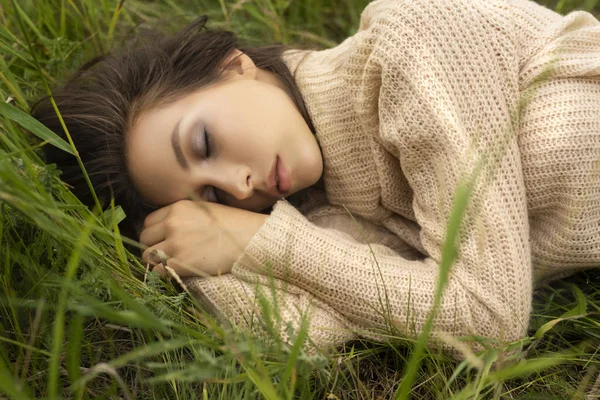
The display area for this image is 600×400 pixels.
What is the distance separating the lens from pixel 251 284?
1.62 m

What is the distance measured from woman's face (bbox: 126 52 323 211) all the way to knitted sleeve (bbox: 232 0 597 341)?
169 mm

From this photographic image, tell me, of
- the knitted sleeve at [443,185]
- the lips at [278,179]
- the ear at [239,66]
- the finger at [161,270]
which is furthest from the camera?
the ear at [239,66]

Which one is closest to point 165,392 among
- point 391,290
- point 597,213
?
point 391,290

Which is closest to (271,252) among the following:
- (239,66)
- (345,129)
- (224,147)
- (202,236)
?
(202,236)

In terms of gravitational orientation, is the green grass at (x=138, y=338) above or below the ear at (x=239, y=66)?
below

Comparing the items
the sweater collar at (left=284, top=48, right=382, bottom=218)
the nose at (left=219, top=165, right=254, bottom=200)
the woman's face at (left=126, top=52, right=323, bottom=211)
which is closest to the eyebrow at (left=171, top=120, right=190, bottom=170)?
the woman's face at (left=126, top=52, right=323, bottom=211)

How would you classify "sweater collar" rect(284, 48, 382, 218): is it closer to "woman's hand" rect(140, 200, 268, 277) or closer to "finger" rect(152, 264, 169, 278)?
"woman's hand" rect(140, 200, 268, 277)

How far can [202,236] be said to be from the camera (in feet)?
5.59

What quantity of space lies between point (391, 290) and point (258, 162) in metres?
0.52

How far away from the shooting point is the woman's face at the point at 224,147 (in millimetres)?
1696

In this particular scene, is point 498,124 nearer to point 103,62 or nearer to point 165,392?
point 165,392

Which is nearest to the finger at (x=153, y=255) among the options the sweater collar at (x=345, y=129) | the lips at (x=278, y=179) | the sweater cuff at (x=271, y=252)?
the sweater cuff at (x=271, y=252)

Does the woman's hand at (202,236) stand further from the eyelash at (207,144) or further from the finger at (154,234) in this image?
the eyelash at (207,144)

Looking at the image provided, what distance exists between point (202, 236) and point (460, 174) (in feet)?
2.37
